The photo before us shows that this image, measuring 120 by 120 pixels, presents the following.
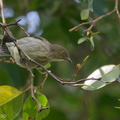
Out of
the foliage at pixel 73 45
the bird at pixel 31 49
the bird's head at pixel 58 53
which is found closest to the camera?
the bird at pixel 31 49

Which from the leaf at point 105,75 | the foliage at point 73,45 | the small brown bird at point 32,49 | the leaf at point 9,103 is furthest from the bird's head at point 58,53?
the leaf at point 9,103

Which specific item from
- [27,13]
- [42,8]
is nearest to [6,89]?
[27,13]

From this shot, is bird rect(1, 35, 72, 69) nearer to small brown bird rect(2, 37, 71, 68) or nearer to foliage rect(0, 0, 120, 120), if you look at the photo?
small brown bird rect(2, 37, 71, 68)

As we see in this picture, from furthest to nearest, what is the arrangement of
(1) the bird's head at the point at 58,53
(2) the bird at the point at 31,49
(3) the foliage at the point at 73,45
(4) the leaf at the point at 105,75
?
(3) the foliage at the point at 73,45 → (1) the bird's head at the point at 58,53 → (2) the bird at the point at 31,49 → (4) the leaf at the point at 105,75

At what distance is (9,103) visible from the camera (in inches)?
128

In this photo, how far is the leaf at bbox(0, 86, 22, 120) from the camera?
3.18m

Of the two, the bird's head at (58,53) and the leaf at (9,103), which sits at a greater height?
the leaf at (9,103)

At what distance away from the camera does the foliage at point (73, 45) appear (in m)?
4.88

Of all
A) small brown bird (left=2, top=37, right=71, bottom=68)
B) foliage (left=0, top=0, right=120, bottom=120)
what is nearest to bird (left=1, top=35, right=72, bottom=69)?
small brown bird (left=2, top=37, right=71, bottom=68)

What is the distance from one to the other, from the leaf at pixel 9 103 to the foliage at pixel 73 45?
1.24m

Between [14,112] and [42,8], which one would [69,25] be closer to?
[42,8]

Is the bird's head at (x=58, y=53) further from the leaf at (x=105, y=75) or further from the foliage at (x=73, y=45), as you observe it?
the leaf at (x=105, y=75)

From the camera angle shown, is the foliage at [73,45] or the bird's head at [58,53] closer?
the bird's head at [58,53]

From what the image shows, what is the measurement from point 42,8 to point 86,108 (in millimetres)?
1570
